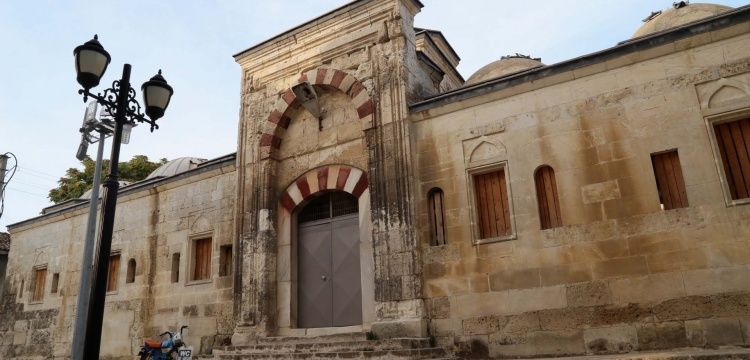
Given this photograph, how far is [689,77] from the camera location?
684 cm

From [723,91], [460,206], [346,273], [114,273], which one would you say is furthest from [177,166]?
[723,91]

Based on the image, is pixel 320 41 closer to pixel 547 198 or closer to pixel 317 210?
pixel 317 210

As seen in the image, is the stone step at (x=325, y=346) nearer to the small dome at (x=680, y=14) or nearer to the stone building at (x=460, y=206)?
the stone building at (x=460, y=206)

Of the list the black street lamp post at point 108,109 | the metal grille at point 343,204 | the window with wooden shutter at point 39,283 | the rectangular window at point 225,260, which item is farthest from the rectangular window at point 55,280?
the black street lamp post at point 108,109

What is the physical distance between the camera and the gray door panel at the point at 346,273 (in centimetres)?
874

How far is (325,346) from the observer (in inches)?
313

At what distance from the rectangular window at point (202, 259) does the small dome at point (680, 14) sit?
29.9 feet

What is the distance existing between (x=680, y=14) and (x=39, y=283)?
53.2 ft

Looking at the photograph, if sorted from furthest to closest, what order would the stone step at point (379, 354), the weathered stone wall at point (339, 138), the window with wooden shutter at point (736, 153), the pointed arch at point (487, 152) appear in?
the weathered stone wall at point (339, 138), the pointed arch at point (487, 152), the stone step at point (379, 354), the window with wooden shutter at point (736, 153)

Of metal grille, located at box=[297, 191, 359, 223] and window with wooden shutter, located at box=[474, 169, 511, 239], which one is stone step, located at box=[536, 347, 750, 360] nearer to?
window with wooden shutter, located at box=[474, 169, 511, 239]

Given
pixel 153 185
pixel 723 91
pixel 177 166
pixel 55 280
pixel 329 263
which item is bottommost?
pixel 329 263

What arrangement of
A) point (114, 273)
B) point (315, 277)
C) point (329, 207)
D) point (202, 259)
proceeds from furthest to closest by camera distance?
point (114, 273) < point (202, 259) < point (329, 207) < point (315, 277)

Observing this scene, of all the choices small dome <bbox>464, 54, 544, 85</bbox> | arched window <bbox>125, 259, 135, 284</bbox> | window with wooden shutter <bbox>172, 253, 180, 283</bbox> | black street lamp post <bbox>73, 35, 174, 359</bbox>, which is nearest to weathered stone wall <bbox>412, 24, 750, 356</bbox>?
small dome <bbox>464, 54, 544, 85</bbox>

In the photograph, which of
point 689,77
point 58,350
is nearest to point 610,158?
point 689,77
